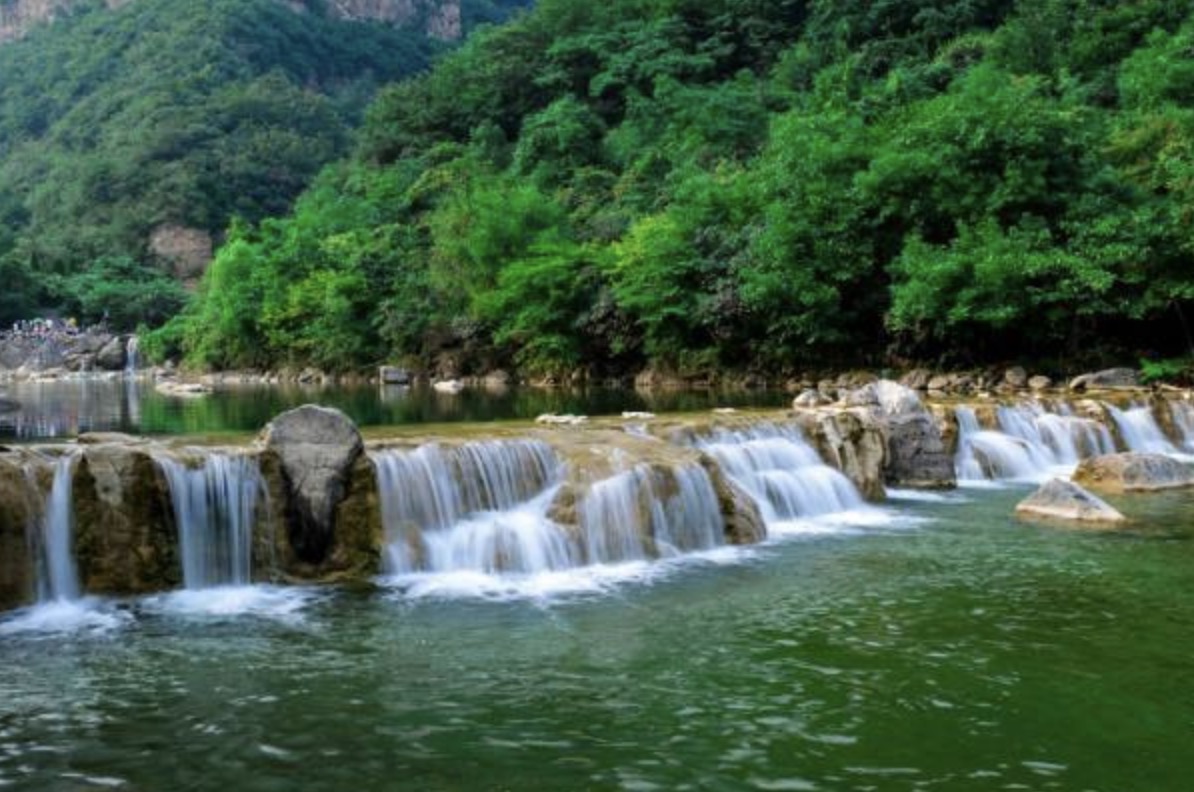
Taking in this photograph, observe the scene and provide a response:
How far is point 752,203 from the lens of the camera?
36.1 m

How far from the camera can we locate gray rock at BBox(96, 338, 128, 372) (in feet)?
254

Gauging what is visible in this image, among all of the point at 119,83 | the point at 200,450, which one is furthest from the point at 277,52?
the point at 200,450

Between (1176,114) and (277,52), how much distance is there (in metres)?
119

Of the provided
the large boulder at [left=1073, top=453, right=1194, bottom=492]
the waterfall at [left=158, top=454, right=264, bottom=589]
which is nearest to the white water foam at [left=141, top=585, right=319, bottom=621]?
the waterfall at [left=158, top=454, right=264, bottom=589]

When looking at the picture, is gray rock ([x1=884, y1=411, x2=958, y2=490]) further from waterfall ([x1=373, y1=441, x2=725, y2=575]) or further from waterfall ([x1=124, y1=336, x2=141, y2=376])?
waterfall ([x1=124, y1=336, x2=141, y2=376])

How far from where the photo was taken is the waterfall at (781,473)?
51.8ft

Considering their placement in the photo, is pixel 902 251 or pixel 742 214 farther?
pixel 742 214

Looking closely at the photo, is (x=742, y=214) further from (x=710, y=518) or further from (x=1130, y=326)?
(x=710, y=518)

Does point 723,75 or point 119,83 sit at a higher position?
point 119,83

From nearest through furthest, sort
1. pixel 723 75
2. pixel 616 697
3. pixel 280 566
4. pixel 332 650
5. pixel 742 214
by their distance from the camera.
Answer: pixel 616 697 < pixel 332 650 < pixel 280 566 < pixel 742 214 < pixel 723 75

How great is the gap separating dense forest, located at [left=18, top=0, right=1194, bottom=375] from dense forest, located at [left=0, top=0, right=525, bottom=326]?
89.8 feet

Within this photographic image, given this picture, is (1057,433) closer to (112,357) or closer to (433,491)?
(433,491)

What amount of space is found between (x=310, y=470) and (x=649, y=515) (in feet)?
13.6

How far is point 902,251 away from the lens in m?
30.3
